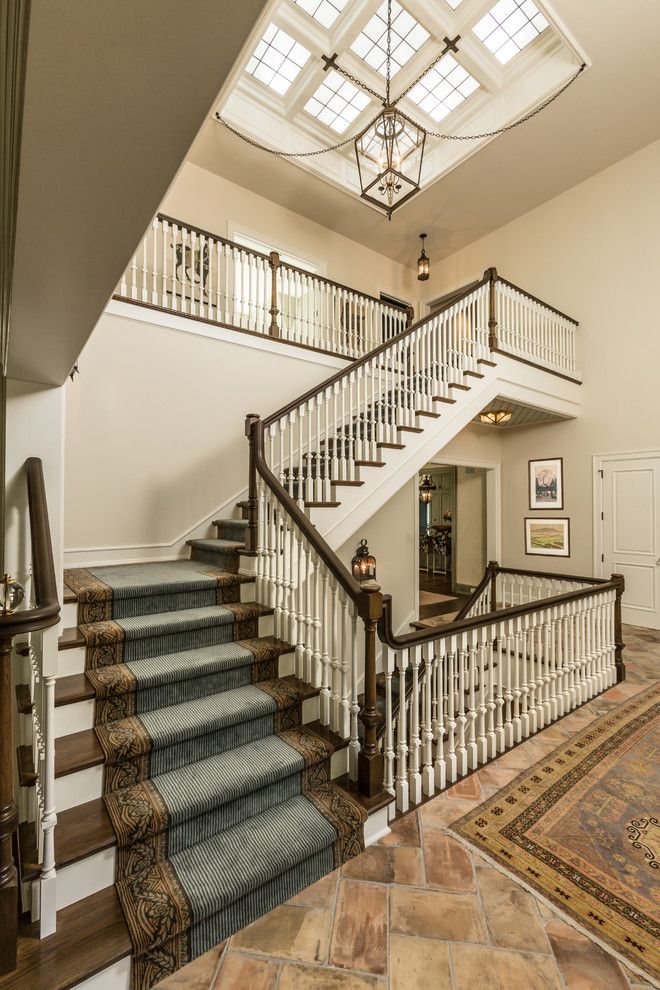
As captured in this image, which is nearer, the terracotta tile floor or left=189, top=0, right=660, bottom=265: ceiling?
the terracotta tile floor

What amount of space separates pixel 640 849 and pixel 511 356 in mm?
4624

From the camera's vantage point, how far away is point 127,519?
3.83 m

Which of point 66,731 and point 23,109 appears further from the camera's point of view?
point 66,731

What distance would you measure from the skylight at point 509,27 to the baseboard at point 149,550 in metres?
5.67

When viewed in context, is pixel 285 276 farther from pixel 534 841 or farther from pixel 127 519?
pixel 534 841

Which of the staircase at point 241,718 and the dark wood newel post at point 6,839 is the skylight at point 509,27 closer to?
the staircase at point 241,718

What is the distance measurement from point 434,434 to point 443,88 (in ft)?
15.0

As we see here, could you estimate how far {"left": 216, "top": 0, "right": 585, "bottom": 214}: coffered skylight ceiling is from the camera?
4547 millimetres

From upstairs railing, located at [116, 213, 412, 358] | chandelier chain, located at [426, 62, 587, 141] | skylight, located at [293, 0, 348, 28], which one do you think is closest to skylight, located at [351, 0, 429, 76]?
skylight, located at [293, 0, 348, 28]

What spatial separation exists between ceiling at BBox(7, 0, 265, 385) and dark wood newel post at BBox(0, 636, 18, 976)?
1183 millimetres

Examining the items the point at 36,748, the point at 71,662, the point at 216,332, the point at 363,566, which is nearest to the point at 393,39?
the point at 216,332

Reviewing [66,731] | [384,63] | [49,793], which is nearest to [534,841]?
[49,793]

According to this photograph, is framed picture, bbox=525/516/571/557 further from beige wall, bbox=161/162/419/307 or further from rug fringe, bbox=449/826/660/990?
rug fringe, bbox=449/826/660/990

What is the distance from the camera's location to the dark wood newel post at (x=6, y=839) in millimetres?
1317
